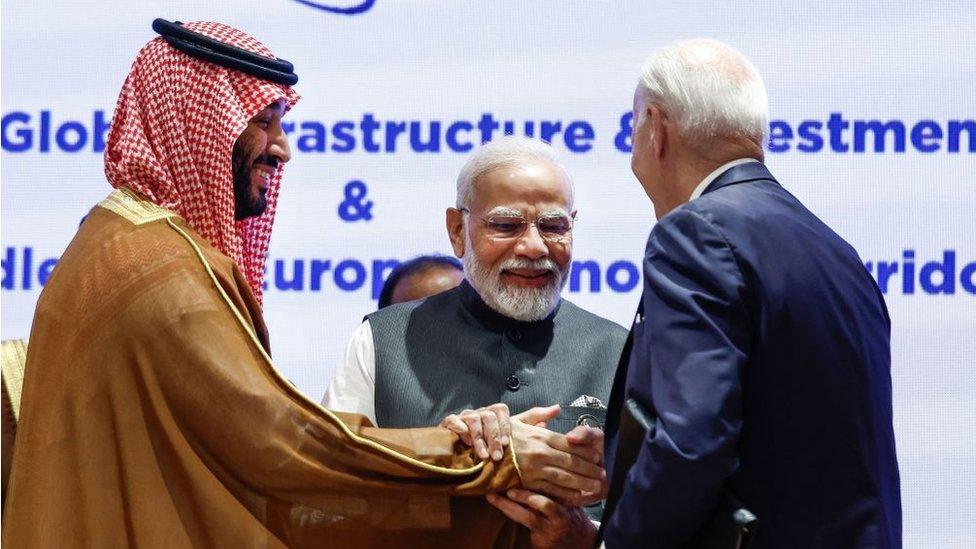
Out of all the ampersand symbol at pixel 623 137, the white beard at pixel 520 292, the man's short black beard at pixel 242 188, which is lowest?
the white beard at pixel 520 292

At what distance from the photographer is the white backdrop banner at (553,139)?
5.20m

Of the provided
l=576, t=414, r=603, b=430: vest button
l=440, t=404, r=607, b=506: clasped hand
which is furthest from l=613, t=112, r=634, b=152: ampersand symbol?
l=440, t=404, r=607, b=506: clasped hand

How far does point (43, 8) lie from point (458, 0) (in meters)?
1.65

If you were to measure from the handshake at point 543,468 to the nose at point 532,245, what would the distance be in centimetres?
59

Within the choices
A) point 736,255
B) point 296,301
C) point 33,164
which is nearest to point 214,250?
point 736,255

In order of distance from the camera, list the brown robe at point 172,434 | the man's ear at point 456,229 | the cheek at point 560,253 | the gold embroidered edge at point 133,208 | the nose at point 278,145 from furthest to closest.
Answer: the man's ear at point 456,229 → the cheek at point 560,253 → the nose at point 278,145 → the gold embroidered edge at point 133,208 → the brown robe at point 172,434

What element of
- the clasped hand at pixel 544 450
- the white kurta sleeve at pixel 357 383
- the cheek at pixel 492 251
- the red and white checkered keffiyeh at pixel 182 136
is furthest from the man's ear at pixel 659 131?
the white kurta sleeve at pixel 357 383

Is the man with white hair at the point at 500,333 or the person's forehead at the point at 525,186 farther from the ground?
the person's forehead at the point at 525,186

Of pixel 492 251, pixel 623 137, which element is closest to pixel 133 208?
pixel 492 251

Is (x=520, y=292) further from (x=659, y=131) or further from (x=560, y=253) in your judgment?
(x=659, y=131)

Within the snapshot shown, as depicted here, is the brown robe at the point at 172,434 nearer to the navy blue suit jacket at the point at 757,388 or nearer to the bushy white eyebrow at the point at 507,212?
the navy blue suit jacket at the point at 757,388

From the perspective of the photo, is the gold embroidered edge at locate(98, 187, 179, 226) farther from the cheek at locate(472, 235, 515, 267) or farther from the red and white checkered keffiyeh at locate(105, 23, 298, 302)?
the cheek at locate(472, 235, 515, 267)

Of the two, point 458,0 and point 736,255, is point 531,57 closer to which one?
point 458,0

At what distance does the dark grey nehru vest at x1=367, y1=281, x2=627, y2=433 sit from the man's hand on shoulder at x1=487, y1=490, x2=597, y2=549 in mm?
394
